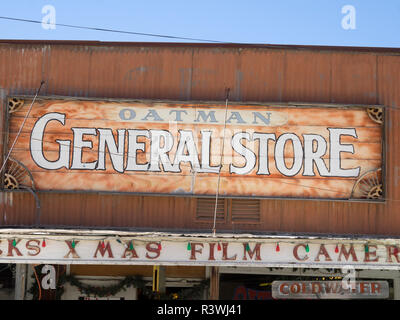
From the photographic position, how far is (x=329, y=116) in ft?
44.0

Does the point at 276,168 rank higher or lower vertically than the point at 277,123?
lower

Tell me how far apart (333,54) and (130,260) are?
7401 millimetres

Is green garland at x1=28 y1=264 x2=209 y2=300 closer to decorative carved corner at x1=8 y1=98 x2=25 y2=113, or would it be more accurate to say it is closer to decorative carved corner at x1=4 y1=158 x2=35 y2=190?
decorative carved corner at x1=4 y1=158 x2=35 y2=190

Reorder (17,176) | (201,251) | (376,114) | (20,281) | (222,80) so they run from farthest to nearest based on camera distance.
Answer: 1. (20,281)
2. (222,80)
3. (376,114)
4. (17,176)
5. (201,251)

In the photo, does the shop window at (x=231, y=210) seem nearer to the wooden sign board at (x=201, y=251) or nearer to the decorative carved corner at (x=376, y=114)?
the wooden sign board at (x=201, y=251)

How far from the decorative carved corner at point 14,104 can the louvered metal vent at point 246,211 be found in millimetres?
5983

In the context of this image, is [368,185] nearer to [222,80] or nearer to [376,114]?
[376,114]

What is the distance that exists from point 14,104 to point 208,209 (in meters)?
5.58

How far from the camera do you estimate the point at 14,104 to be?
13234mm

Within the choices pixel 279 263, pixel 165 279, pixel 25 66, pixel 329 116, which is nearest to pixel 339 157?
pixel 329 116

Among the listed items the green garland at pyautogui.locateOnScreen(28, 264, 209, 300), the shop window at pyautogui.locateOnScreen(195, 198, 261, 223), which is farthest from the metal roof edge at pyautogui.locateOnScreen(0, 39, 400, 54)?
the green garland at pyautogui.locateOnScreen(28, 264, 209, 300)

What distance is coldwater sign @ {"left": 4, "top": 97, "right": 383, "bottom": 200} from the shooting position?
13250 millimetres

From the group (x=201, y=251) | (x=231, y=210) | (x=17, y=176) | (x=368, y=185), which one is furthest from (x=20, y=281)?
(x=368, y=185)
